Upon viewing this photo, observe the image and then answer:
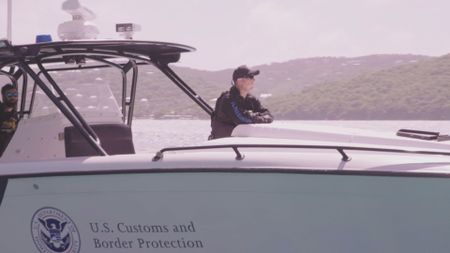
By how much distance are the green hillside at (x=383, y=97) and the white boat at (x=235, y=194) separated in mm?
137483

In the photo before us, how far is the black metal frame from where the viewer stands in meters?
5.54

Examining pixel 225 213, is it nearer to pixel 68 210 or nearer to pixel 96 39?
pixel 68 210

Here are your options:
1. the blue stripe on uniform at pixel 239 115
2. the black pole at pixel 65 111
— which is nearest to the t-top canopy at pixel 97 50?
the black pole at pixel 65 111

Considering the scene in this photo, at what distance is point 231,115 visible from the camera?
20.6ft

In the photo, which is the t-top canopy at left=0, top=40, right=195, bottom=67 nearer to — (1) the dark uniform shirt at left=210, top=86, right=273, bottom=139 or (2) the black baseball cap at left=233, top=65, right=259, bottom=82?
(2) the black baseball cap at left=233, top=65, right=259, bottom=82

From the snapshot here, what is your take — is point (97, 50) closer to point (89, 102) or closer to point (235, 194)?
point (89, 102)

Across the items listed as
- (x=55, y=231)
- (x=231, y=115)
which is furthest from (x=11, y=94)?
(x=231, y=115)

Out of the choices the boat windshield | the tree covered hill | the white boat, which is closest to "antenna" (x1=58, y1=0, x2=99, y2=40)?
the white boat

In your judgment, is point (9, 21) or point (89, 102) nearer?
point (9, 21)

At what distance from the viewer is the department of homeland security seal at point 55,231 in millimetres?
5105

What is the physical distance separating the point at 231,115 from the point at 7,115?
216 centimetres

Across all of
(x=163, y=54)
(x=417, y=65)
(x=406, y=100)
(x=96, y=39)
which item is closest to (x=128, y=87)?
(x=163, y=54)

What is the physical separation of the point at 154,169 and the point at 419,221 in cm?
188

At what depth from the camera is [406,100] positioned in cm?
14975
